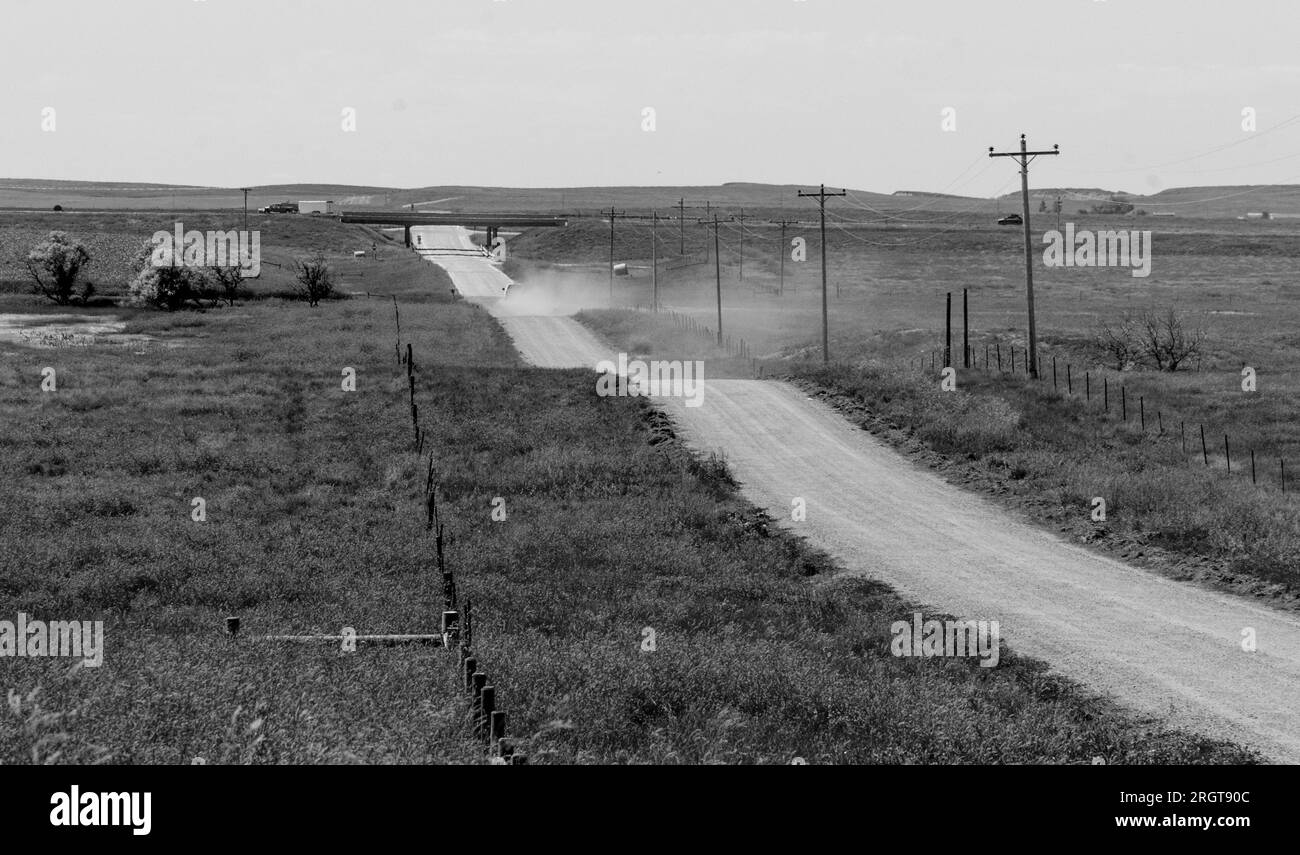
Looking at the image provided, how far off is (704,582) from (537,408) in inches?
862

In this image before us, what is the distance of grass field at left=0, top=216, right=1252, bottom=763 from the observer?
1139cm

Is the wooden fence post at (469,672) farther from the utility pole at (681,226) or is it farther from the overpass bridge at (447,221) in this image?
the overpass bridge at (447,221)

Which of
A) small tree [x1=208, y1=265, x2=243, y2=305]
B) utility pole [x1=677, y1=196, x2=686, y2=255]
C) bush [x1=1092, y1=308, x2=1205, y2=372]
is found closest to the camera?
bush [x1=1092, y1=308, x2=1205, y2=372]

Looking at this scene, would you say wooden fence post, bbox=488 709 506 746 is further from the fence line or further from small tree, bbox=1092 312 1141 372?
small tree, bbox=1092 312 1141 372

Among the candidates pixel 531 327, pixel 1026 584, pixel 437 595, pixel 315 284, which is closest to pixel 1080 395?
pixel 1026 584

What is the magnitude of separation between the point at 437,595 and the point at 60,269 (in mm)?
87045

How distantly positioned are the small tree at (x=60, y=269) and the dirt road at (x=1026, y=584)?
69.4 m

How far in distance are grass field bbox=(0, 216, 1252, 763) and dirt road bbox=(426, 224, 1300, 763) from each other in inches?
46.8

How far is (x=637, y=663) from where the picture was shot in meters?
15.5

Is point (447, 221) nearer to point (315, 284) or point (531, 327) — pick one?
point (315, 284)

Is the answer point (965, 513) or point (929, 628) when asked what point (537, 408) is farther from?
point (929, 628)

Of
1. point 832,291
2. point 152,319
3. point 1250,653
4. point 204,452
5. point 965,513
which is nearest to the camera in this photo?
point 1250,653

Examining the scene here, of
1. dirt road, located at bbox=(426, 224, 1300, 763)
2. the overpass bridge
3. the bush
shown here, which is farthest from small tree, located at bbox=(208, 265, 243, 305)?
the overpass bridge
